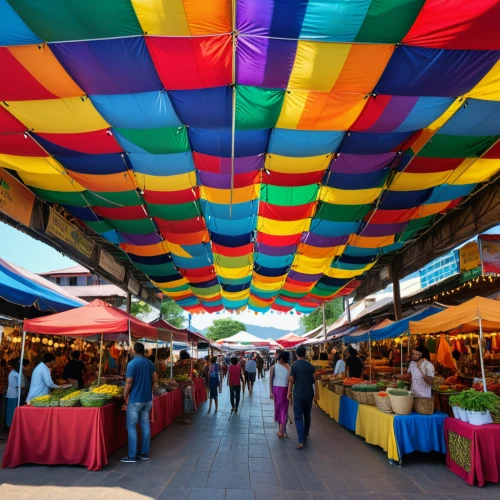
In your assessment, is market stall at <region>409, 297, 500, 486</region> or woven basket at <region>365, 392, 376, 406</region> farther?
woven basket at <region>365, 392, 376, 406</region>

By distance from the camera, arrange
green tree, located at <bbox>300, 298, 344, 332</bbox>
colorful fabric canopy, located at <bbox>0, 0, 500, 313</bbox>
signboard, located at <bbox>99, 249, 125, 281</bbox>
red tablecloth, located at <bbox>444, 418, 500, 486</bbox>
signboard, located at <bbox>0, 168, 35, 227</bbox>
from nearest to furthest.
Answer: colorful fabric canopy, located at <bbox>0, 0, 500, 313</bbox> → red tablecloth, located at <bbox>444, 418, 500, 486</bbox> → signboard, located at <bbox>0, 168, 35, 227</bbox> → signboard, located at <bbox>99, 249, 125, 281</bbox> → green tree, located at <bbox>300, 298, 344, 332</bbox>

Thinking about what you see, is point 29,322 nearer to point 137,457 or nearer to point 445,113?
point 137,457

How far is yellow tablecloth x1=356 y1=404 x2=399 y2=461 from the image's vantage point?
6047mm

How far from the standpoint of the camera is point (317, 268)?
1285 cm

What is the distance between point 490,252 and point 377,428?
14.0 feet

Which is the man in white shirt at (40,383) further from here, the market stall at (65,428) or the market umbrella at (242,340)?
the market umbrella at (242,340)

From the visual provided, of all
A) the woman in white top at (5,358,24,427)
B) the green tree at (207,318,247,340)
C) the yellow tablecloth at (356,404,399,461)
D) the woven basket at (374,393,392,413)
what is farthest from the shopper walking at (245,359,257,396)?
the green tree at (207,318,247,340)

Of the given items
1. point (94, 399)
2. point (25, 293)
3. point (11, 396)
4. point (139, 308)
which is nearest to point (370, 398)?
point (94, 399)

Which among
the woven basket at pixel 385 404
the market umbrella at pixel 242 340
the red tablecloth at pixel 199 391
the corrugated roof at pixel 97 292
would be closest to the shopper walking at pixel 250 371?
the red tablecloth at pixel 199 391

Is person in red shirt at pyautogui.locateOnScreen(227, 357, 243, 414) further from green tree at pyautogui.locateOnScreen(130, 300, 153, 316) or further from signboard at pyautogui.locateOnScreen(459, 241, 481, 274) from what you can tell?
green tree at pyautogui.locateOnScreen(130, 300, 153, 316)

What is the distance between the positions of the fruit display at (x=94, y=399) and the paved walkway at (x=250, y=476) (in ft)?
2.70

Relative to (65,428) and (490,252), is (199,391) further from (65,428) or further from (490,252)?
(490,252)

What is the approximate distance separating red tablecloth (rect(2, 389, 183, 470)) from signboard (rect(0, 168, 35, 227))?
3190 mm

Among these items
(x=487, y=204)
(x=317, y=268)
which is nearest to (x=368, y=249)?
(x=317, y=268)
